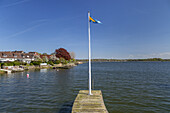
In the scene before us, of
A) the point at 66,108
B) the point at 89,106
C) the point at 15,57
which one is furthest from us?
the point at 15,57

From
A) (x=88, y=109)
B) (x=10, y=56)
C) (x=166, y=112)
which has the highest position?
(x=10, y=56)

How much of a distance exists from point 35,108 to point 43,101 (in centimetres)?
223

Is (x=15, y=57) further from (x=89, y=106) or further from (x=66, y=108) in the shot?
(x=89, y=106)

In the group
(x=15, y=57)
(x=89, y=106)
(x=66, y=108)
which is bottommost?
(x=66, y=108)

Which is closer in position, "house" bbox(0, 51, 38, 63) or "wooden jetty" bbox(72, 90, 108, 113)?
"wooden jetty" bbox(72, 90, 108, 113)

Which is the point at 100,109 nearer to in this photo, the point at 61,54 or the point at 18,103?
the point at 18,103

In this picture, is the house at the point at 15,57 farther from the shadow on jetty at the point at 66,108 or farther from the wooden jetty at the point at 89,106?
the wooden jetty at the point at 89,106

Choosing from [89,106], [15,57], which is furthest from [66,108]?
[15,57]

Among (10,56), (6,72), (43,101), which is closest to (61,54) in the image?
(10,56)

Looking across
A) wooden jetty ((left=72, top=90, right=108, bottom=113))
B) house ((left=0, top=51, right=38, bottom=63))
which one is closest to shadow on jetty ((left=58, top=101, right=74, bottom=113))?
wooden jetty ((left=72, top=90, right=108, bottom=113))

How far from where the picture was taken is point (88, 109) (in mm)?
9422

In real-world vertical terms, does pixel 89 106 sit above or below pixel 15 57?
below

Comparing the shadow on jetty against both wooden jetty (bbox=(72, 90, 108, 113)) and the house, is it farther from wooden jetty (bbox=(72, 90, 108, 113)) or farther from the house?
the house

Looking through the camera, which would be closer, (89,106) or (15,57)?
(89,106)
